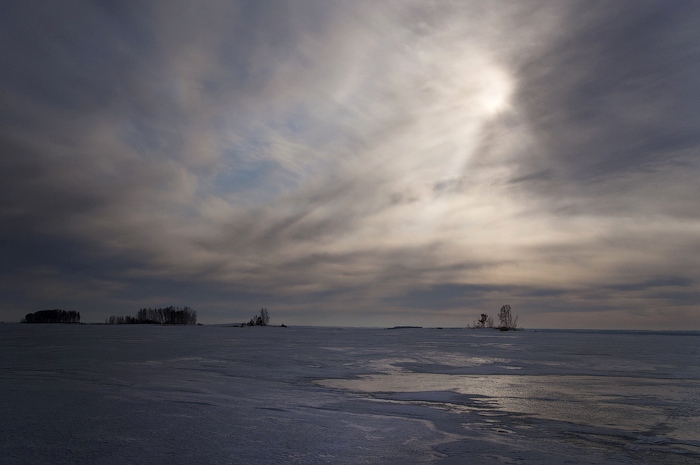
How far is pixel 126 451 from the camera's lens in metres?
6.64

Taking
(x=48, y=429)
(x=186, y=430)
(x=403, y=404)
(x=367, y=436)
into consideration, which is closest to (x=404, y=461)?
(x=367, y=436)

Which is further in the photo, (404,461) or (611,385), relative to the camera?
(611,385)

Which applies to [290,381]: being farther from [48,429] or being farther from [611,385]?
[611,385]

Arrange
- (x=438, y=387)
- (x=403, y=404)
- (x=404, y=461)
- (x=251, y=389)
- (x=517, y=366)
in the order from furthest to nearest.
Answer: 1. (x=517, y=366)
2. (x=438, y=387)
3. (x=251, y=389)
4. (x=403, y=404)
5. (x=404, y=461)

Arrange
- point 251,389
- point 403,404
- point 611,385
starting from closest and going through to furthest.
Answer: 1. point 403,404
2. point 251,389
3. point 611,385

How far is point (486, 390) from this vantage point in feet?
44.4

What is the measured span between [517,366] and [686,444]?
1375 centimetres

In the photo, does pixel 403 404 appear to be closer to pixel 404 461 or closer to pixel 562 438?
pixel 562 438

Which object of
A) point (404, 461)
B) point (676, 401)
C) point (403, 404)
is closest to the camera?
point (404, 461)

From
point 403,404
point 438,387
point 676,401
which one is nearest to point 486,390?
point 438,387

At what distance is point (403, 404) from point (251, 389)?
172 inches

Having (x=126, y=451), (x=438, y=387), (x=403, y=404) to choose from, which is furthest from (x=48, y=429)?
(x=438, y=387)

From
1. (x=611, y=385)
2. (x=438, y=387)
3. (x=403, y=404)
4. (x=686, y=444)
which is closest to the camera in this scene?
(x=686, y=444)

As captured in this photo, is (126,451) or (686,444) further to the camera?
(686,444)
